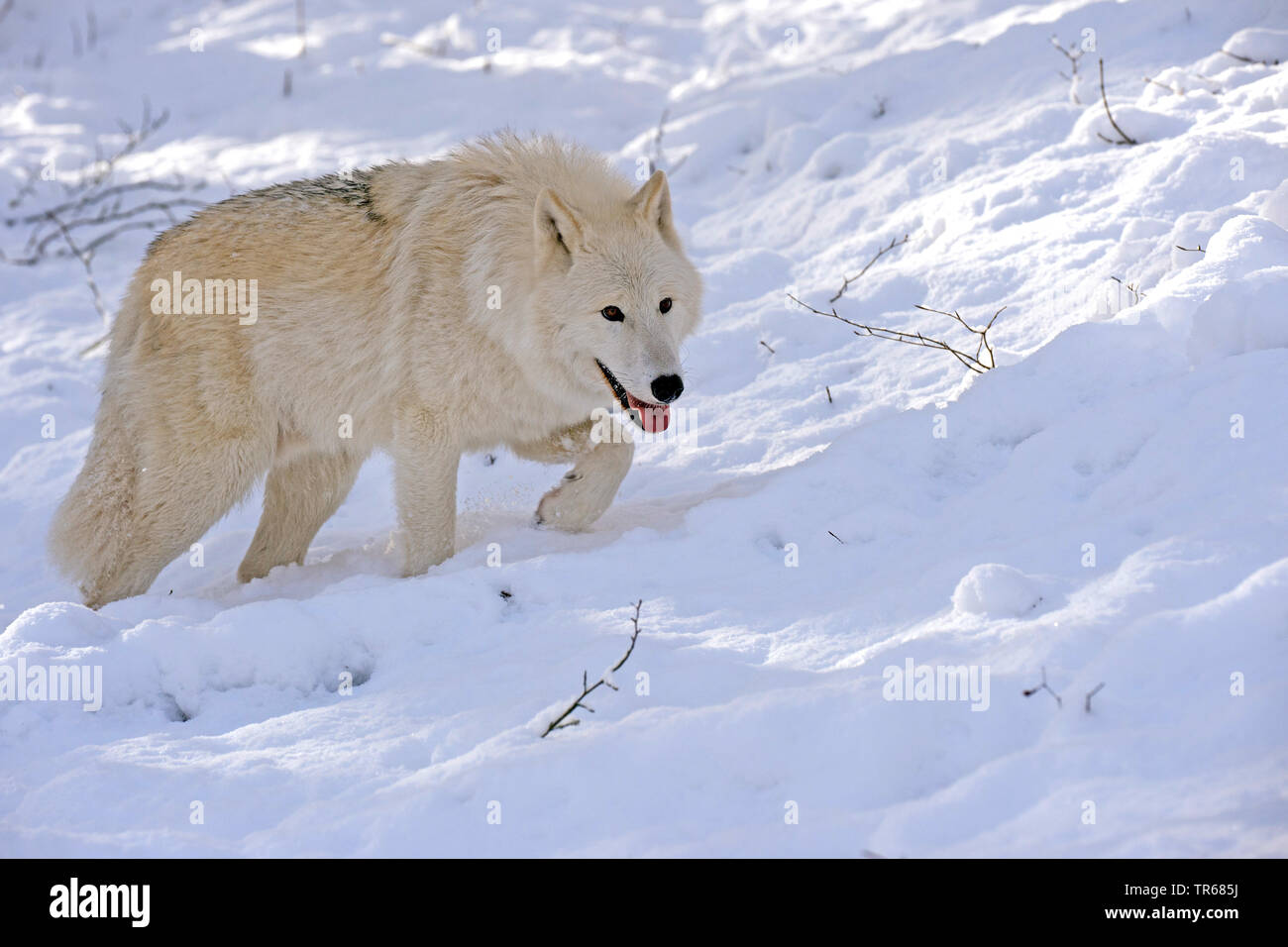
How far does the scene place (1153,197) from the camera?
5500 millimetres

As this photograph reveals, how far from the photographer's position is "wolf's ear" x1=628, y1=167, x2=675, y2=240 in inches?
191

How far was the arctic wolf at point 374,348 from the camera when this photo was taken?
4.95 meters

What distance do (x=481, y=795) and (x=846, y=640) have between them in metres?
1.19

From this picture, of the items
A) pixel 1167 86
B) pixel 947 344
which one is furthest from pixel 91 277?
pixel 1167 86

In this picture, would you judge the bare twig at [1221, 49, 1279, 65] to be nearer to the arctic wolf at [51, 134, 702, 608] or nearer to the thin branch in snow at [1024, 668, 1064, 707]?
the arctic wolf at [51, 134, 702, 608]

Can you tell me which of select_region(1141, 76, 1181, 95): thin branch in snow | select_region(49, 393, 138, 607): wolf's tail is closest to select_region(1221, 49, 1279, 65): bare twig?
select_region(1141, 76, 1181, 95): thin branch in snow

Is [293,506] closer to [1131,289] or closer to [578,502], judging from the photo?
[578,502]

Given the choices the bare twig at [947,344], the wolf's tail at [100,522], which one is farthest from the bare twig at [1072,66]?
the wolf's tail at [100,522]

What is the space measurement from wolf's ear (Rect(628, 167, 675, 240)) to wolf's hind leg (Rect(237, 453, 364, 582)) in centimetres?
207

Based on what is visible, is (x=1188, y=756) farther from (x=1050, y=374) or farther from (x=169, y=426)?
(x=169, y=426)

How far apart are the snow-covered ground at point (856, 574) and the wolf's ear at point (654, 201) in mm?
1332

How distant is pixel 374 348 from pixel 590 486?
50.5 inches

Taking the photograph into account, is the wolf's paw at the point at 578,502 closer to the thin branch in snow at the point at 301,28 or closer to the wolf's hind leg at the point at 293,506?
the wolf's hind leg at the point at 293,506
